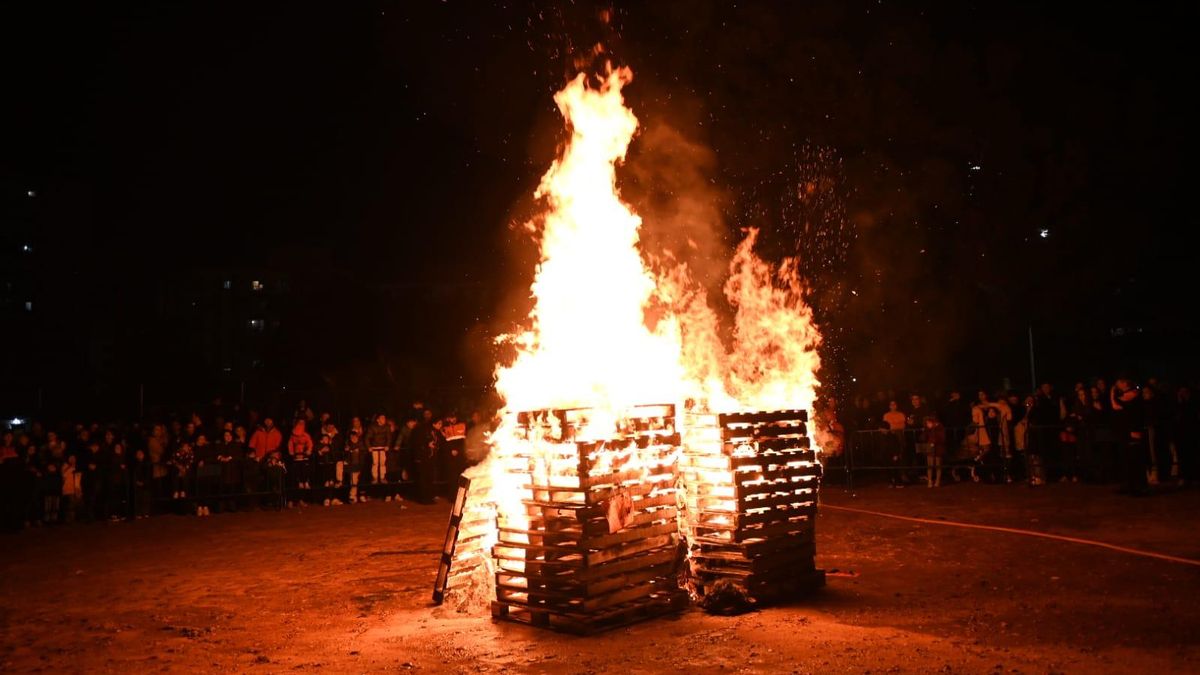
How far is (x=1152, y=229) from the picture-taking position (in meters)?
27.5

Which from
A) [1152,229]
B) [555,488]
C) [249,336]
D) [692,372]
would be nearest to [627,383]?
[692,372]

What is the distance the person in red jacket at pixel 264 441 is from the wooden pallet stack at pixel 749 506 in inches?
472

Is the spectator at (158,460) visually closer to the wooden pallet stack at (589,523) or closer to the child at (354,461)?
the child at (354,461)

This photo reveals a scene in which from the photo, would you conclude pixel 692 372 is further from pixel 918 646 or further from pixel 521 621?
pixel 918 646

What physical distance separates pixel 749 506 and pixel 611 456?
1.55 meters

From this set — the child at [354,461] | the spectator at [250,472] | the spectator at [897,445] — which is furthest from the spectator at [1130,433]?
the spectator at [250,472]

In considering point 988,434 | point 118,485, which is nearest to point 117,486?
point 118,485

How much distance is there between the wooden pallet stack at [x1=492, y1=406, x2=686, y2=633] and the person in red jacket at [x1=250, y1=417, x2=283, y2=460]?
37.4 feet

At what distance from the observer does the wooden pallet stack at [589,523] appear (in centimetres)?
841

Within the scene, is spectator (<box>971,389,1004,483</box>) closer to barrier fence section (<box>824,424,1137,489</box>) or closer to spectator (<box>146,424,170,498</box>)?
barrier fence section (<box>824,424,1137,489</box>)

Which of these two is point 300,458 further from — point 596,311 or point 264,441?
point 596,311

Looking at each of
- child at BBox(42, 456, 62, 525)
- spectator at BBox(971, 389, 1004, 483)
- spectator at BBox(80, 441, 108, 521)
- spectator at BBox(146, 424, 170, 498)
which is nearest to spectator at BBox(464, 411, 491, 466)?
spectator at BBox(146, 424, 170, 498)

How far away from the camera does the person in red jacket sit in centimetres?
1906

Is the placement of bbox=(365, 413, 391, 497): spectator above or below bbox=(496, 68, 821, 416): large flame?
below
